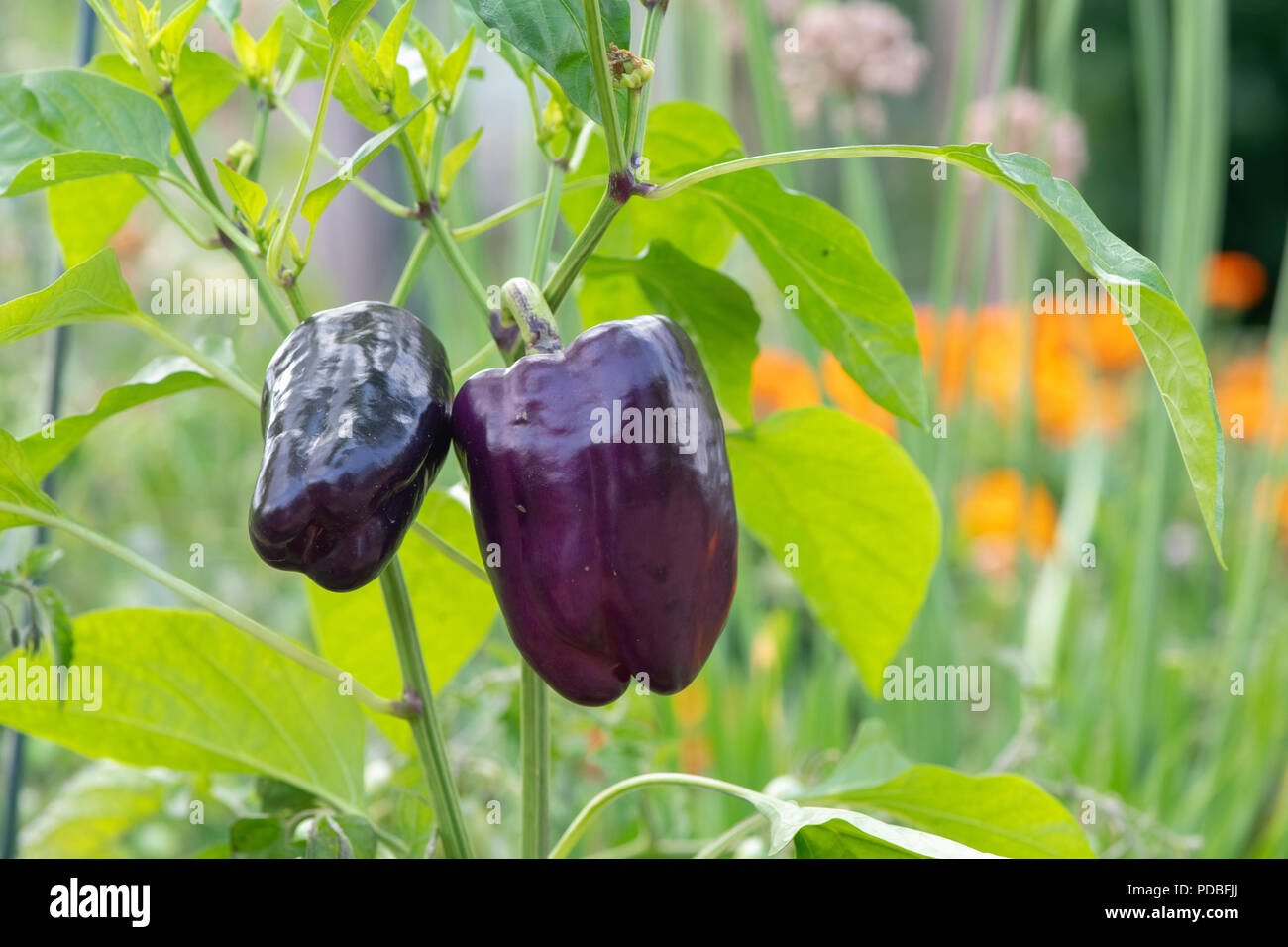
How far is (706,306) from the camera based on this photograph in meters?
0.49

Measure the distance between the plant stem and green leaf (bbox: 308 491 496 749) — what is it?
101mm

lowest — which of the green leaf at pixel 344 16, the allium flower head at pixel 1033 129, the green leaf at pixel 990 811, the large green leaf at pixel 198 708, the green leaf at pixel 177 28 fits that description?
the green leaf at pixel 990 811

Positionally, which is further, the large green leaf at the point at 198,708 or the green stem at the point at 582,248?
the large green leaf at the point at 198,708

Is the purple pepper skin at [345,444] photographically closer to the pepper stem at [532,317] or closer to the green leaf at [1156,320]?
the pepper stem at [532,317]

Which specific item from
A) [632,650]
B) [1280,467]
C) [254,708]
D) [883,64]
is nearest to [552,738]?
[254,708]

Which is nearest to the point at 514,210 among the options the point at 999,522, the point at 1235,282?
the point at 999,522

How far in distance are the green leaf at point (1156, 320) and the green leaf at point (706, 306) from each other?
14cm

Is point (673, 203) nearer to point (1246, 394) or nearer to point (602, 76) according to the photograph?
point (602, 76)

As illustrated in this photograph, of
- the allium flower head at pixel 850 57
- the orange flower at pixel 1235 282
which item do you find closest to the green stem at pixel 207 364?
the allium flower head at pixel 850 57

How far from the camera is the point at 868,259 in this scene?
1.41 feet

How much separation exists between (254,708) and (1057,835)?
32cm

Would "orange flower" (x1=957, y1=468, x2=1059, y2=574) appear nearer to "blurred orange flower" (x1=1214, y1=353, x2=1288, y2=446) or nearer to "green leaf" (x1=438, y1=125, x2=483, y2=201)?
"blurred orange flower" (x1=1214, y1=353, x2=1288, y2=446)

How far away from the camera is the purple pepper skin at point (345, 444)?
32cm
